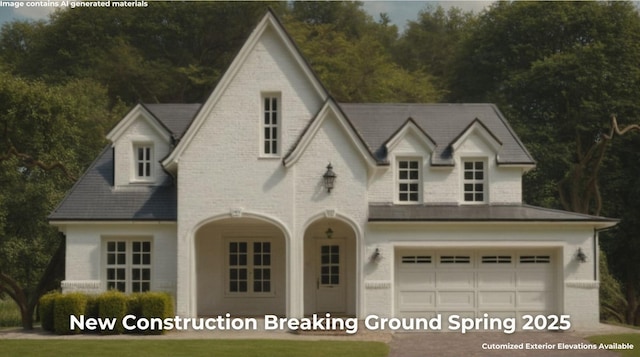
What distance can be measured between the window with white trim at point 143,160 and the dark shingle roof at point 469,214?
749cm

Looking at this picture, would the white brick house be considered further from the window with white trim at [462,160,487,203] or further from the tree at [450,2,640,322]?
the tree at [450,2,640,322]

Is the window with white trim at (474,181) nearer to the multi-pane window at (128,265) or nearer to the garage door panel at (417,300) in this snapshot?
the garage door panel at (417,300)

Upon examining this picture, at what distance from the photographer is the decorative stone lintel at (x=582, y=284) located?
90.5ft

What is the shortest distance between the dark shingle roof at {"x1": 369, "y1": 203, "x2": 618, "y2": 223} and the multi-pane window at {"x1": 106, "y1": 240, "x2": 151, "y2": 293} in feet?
23.9

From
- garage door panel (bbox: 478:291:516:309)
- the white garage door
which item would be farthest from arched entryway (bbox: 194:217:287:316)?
garage door panel (bbox: 478:291:516:309)

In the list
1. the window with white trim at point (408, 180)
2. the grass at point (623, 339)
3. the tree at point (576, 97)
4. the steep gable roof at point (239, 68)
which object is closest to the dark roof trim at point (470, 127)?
the window with white trim at point (408, 180)

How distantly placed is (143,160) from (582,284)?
14.6m

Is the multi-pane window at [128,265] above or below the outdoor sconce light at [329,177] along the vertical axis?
below

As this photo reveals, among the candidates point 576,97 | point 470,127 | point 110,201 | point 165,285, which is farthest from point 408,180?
point 576,97

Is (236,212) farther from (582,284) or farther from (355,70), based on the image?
(355,70)

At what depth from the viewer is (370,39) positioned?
60.4m

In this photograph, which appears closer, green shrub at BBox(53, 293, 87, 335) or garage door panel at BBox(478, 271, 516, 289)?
green shrub at BBox(53, 293, 87, 335)

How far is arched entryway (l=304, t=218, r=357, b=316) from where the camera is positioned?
98.2ft

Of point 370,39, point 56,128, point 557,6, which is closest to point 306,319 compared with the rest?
point 56,128
